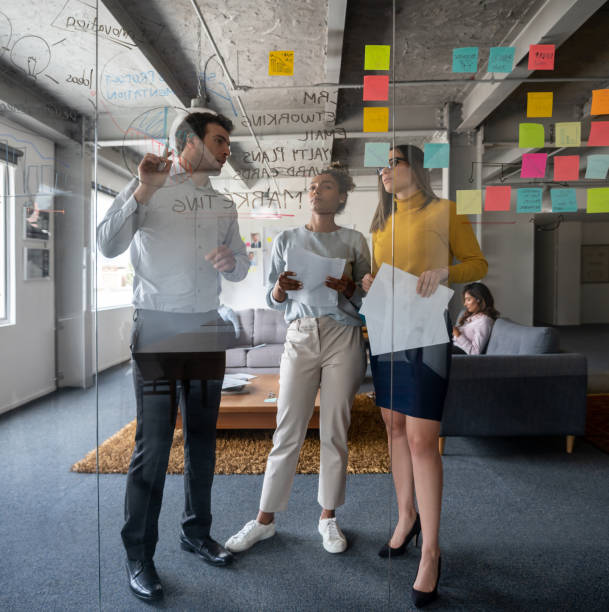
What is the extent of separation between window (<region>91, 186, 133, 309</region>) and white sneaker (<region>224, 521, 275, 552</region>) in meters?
0.84

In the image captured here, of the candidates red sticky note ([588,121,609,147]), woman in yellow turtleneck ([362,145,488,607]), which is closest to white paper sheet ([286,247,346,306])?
woman in yellow turtleneck ([362,145,488,607])

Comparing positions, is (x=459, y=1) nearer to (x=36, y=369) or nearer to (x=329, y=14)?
(x=329, y=14)

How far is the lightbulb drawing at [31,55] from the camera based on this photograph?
1.40m

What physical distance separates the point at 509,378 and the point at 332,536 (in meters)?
1.01

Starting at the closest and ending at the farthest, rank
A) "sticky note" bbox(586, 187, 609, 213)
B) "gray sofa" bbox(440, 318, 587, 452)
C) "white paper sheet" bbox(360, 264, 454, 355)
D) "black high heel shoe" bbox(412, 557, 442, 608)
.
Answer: "black high heel shoe" bbox(412, 557, 442, 608) < "white paper sheet" bbox(360, 264, 454, 355) < "sticky note" bbox(586, 187, 609, 213) < "gray sofa" bbox(440, 318, 587, 452)

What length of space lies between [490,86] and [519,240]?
55cm

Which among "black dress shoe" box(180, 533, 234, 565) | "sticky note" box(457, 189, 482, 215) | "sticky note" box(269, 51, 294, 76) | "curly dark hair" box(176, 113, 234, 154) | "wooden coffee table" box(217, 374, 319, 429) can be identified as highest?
"sticky note" box(269, 51, 294, 76)

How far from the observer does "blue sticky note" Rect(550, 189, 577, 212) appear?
4.77 ft

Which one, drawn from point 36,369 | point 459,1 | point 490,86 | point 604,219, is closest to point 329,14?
point 459,1

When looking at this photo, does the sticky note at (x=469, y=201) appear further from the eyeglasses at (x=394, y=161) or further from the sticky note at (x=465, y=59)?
the sticky note at (x=465, y=59)

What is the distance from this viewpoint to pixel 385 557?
4.49 feet

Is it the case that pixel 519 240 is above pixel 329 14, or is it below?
below

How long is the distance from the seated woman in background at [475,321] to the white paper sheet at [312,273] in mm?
467

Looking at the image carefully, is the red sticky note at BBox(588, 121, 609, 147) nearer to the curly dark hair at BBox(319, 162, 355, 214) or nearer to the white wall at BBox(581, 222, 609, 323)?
the white wall at BBox(581, 222, 609, 323)
